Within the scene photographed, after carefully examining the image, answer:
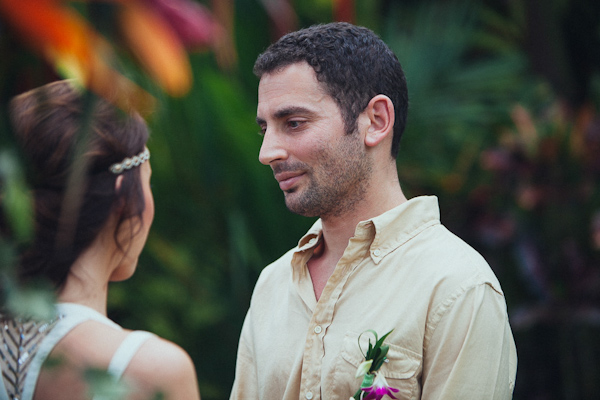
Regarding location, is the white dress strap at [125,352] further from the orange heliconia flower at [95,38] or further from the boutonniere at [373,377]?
the orange heliconia flower at [95,38]

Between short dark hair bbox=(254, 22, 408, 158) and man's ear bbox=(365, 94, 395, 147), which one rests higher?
short dark hair bbox=(254, 22, 408, 158)

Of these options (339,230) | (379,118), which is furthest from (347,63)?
(339,230)

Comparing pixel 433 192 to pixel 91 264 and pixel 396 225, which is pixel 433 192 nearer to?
pixel 396 225


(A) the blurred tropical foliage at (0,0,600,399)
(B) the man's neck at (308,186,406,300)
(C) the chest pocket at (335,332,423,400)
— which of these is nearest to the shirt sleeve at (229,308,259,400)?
(B) the man's neck at (308,186,406,300)

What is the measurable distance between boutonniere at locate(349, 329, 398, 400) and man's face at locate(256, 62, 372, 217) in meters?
0.49

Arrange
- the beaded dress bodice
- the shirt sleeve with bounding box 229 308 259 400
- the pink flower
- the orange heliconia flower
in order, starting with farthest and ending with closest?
1. the shirt sleeve with bounding box 229 308 259 400
2. the pink flower
3. the beaded dress bodice
4. the orange heliconia flower

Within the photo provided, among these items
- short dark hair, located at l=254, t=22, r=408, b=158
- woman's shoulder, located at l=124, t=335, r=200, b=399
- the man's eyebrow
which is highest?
short dark hair, located at l=254, t=22, r=408, b=158

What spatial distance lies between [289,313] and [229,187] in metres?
1.37

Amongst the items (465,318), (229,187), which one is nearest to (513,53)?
(229,187)

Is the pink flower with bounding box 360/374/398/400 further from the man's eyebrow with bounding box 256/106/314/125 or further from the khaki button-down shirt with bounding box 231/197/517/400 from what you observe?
the man's eyebrow with bounding box 256/106/314/125

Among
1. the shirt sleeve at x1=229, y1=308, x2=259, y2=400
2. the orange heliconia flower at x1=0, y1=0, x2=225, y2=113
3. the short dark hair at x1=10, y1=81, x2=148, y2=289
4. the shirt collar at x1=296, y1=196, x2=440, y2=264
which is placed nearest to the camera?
the orange heliconia flower at x1=0, y1=0, x2=225, y2=113

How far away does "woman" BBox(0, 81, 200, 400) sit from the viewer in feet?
4.18

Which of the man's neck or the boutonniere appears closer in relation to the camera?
the boutonniere

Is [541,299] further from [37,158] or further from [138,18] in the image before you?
[138,18]
